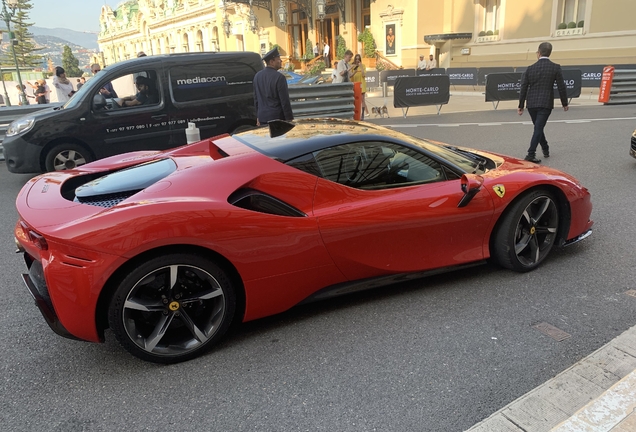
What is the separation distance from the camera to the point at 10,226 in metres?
5.59

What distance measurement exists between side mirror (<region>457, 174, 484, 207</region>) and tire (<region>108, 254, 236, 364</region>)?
1747mm

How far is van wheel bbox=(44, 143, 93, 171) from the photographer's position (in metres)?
7.38

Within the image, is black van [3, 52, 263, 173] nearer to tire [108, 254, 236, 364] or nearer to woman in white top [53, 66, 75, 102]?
woman in white top [53, 66, 75, 102]

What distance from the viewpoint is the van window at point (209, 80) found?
796 cm

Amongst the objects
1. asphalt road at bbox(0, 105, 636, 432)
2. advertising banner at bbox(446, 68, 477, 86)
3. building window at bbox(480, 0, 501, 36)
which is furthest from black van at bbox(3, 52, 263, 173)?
building window at bbox(480, 0, 501, 36)

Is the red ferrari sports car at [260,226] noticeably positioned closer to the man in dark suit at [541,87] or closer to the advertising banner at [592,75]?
the man in dark suit at [541,87]

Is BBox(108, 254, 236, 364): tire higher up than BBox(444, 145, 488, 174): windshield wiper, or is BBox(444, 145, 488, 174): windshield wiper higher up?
BBox(444, 145, 488, 174): windshield wiper

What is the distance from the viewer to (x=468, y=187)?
338cm

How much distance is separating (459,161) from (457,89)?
22.6m

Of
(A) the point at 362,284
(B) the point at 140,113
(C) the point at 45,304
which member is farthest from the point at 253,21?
(C) the point at 45,304

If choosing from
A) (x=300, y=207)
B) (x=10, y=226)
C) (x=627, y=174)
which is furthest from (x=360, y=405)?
(x=627, y=174)

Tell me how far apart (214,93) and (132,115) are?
140 cm

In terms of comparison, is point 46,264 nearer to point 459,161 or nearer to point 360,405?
point 360,405

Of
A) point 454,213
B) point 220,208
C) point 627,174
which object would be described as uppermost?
point 220,208
